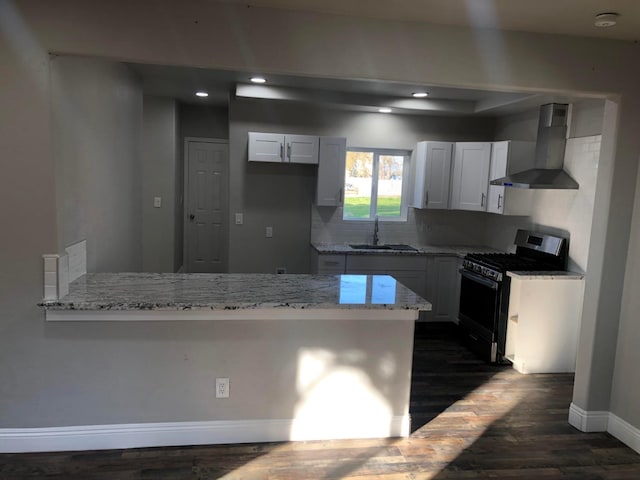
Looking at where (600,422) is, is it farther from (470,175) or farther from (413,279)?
(470,175)

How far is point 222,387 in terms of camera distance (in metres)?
2.70

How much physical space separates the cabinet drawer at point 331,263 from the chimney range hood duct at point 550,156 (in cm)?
170

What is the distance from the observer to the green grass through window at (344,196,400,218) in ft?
18.0

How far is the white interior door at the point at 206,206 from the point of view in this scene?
264 inches

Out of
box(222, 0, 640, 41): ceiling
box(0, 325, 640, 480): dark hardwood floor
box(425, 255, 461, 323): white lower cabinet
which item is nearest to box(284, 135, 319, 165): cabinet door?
box(425, 255, 461, 323): white lower cabinet

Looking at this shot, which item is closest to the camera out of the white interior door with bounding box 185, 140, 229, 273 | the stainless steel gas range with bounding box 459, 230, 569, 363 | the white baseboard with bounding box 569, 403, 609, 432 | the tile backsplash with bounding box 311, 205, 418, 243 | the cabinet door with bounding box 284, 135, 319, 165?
the white baseboard with bounding box 569, 403, 609, 432

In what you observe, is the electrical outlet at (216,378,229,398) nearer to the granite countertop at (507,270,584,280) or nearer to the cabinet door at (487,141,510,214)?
the granite countertop at (507,270,584,280)

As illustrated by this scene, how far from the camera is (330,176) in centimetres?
500

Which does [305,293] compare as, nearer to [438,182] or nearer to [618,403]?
[618,403]

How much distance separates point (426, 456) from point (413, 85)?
299 centimetres

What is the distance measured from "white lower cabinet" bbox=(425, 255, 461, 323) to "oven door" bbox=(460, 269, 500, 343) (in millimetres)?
305

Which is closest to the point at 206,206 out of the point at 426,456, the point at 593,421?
the point at 426,456

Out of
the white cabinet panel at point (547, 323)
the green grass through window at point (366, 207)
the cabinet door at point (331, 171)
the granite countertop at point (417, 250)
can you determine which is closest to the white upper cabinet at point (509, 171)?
the granite countertop at point (417, 250)

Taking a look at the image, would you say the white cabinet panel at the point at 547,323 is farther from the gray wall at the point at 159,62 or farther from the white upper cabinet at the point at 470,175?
the white upper cabinet at the point at 470,175
